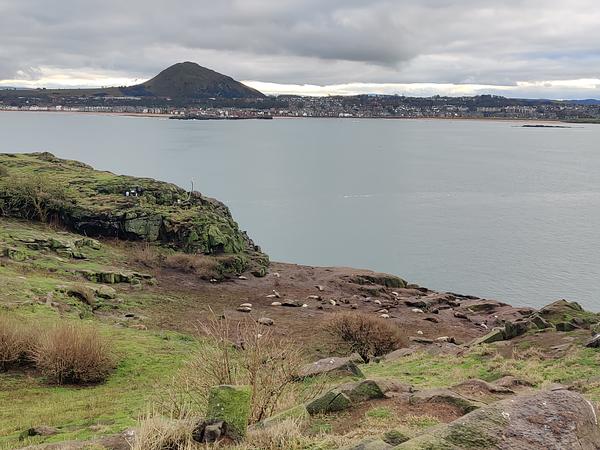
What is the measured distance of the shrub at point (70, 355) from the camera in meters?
17.5

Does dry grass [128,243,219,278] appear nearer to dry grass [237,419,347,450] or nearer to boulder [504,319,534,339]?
boulder [504,319,534,339]

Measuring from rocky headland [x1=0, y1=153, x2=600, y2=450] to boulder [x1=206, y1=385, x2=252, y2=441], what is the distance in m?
0.17

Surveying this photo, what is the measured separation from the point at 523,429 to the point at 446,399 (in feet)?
13.5

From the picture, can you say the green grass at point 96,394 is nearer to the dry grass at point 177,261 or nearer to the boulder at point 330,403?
the boulder at point 330,403

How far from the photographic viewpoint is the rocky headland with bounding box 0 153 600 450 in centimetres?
802

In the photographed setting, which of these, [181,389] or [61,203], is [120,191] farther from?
[181,389]

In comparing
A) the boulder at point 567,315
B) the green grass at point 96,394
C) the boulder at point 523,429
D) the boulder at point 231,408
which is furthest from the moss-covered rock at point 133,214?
the boulder at point 523,429

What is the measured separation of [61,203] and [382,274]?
28.9 m

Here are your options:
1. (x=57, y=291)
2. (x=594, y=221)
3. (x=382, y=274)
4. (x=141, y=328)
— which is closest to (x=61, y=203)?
(x=57, y=291)

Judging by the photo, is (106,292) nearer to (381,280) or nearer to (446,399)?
(381,280)

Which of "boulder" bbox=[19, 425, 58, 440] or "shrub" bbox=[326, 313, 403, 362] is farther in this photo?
"shrub" bbox=[326, 313, 403, 362]

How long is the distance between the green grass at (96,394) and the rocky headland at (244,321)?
3.4 inches

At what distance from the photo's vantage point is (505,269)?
51.0 metres

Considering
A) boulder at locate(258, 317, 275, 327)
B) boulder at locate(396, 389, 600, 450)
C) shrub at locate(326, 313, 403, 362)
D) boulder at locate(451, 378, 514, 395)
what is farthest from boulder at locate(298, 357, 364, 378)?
boulder at locate(258, 317, 275, 327)
